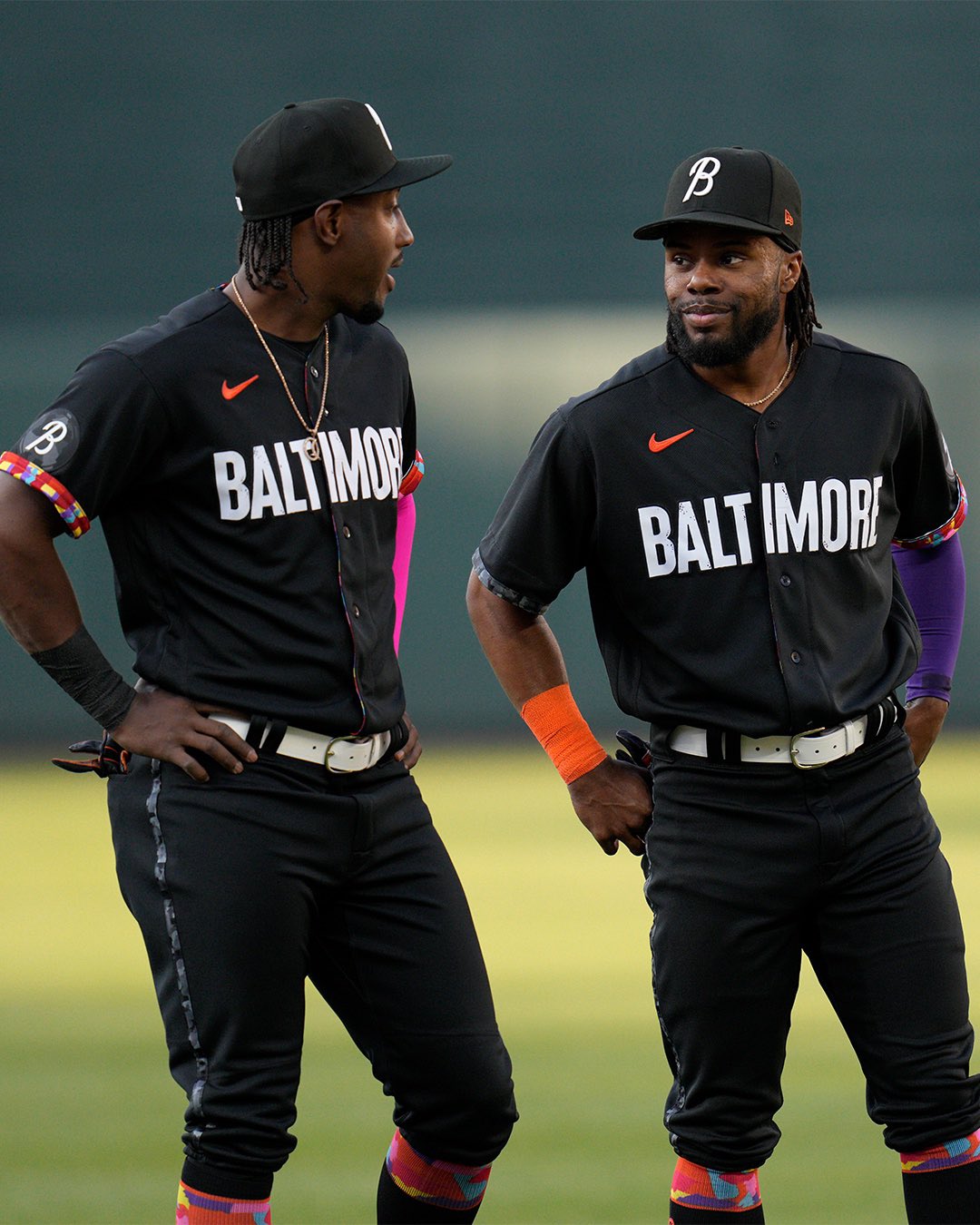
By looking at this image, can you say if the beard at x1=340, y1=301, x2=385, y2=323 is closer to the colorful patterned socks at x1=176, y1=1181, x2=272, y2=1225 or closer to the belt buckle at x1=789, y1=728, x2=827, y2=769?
the belt buckle at x1=789, y1=728, x2=827, y2=769

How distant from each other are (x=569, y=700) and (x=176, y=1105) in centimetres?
221

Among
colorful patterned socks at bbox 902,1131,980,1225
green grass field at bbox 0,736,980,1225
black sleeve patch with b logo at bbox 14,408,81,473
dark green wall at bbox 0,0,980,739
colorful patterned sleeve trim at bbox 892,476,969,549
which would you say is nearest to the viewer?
black sleeve patch with b logo at bbox 14,408,81,473

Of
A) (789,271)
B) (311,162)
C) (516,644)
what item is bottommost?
(516,644)

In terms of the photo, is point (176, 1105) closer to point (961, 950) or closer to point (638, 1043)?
point (638, 1043)

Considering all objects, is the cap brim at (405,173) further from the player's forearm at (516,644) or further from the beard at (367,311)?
the player's forearm at (516,644)

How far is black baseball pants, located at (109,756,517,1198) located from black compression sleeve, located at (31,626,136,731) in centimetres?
11

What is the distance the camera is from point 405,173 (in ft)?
11.9

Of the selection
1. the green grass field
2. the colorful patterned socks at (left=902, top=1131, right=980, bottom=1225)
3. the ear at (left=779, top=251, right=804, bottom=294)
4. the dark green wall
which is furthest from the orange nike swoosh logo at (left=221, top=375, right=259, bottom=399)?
the dark green wall

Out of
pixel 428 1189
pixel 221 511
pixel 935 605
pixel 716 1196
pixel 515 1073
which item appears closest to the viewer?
pixel 221 511

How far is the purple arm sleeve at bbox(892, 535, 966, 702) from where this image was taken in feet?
13.3

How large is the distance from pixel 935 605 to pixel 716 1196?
1.35m

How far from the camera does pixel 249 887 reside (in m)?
3.42

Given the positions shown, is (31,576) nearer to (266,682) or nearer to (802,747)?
(266,682)

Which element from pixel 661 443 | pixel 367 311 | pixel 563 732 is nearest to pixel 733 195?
pixel 661 443
